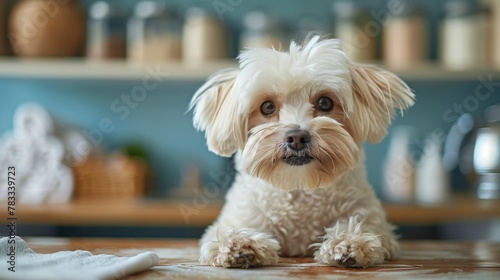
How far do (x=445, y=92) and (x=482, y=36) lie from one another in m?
0.35

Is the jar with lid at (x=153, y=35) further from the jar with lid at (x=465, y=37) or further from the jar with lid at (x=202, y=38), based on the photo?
the jar with lid at (x=465, y=37)

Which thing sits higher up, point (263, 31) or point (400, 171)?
point (263, 31)

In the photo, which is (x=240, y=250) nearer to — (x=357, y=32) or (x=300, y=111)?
(x=300, y=111)

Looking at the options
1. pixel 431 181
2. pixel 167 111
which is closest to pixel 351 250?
pixel 431 181

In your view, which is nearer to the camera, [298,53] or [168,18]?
[298,53]

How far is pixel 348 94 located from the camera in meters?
1.21

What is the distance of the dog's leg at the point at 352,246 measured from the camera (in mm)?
1101

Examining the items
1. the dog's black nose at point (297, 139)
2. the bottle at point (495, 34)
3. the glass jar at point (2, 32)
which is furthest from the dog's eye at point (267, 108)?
the glass jar at point (2, 32)

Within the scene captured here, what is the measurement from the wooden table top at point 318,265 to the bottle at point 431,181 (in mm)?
1036

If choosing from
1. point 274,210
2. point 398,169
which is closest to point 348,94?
point 274,210

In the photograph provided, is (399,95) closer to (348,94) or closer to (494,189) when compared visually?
(348,94)

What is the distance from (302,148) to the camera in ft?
3.75

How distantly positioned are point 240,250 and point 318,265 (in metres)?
0.15

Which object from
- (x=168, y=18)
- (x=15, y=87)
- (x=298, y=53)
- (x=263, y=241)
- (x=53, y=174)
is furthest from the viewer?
(x=15, y=87)
